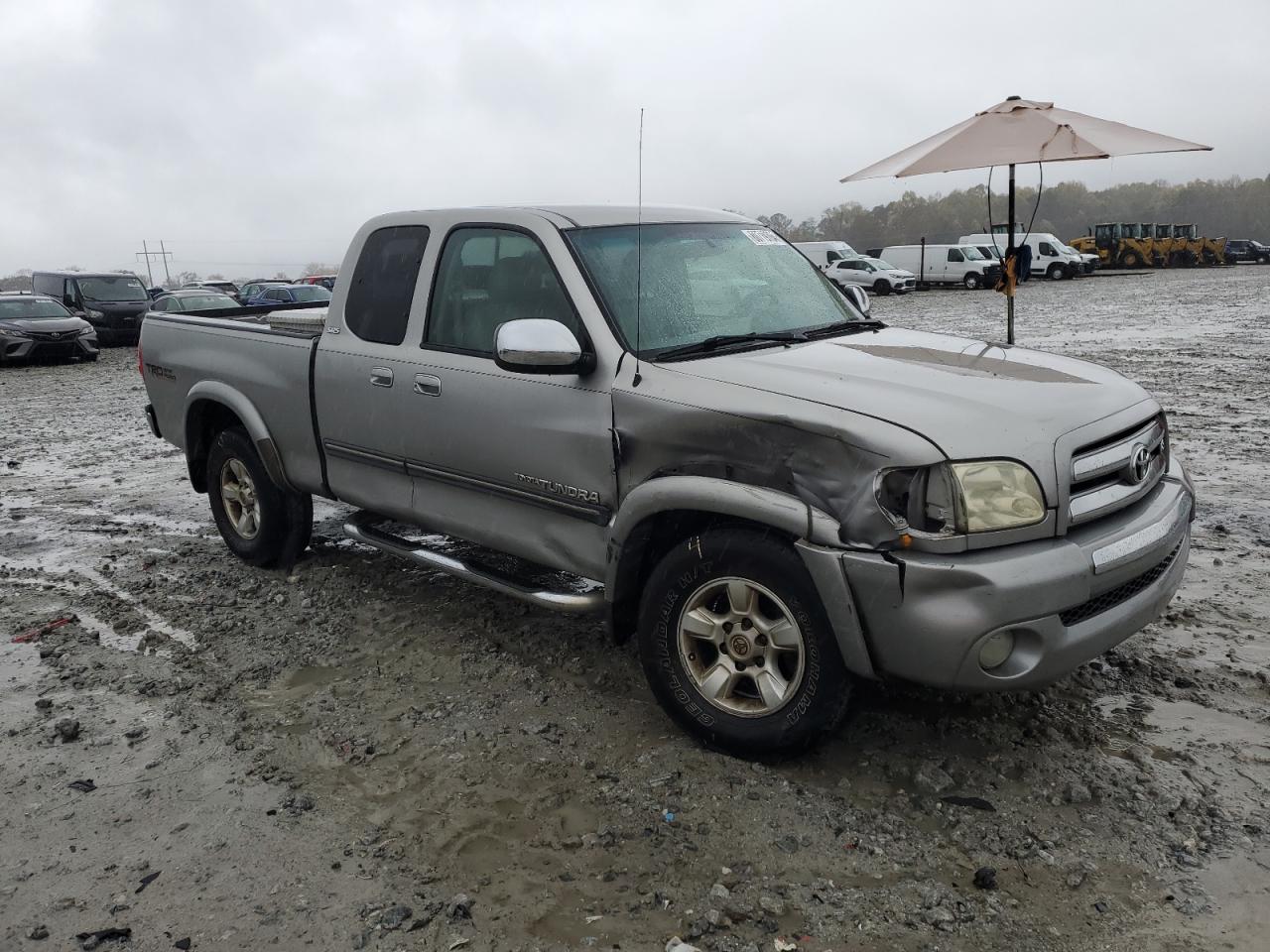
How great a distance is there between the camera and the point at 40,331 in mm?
18844

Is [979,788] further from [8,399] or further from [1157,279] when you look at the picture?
[1157,279]

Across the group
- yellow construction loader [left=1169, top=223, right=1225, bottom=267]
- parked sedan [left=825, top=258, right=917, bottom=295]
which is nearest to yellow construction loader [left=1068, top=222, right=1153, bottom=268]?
yellow construction loader [left=1169, top=223, right=1225, bottom=267]

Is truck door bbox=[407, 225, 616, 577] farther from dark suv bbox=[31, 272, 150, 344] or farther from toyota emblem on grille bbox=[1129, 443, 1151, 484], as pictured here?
dark suv bbox=[31, 272, 150, 344]

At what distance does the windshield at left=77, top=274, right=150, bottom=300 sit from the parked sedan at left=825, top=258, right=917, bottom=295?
2132cm

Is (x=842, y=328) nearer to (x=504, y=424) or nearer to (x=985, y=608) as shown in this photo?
(x=504, y=424)

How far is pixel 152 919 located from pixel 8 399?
1368 cm

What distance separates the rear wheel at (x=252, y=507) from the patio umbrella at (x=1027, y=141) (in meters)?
5.69

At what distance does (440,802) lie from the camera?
10.9 ft

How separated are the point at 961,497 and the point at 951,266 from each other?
3718cm

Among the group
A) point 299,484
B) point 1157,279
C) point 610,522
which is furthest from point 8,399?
point 1157,279

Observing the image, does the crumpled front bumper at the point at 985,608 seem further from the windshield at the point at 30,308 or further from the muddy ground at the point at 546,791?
the windshield at the point at 30,308

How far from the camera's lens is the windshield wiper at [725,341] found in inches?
144

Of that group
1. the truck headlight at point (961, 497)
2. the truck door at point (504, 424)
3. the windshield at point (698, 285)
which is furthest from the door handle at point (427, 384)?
the truck headlight at point (961, 497)

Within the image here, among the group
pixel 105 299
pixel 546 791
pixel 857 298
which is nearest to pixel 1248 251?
pixel 105 299
